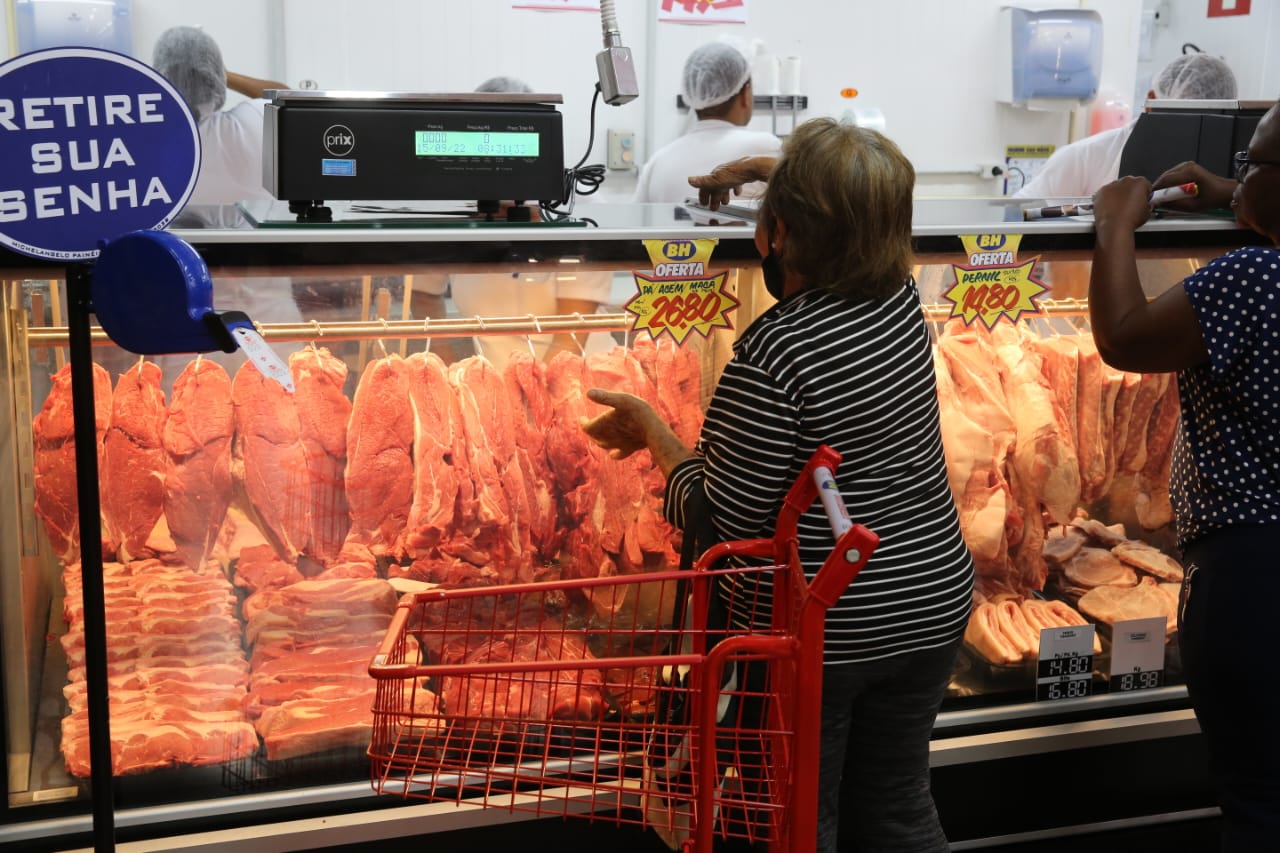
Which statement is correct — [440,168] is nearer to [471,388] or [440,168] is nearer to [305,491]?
[471,388]

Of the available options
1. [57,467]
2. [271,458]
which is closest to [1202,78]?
[271,458]

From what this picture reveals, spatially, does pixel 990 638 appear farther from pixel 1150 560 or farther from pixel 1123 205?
pixel 1123 205

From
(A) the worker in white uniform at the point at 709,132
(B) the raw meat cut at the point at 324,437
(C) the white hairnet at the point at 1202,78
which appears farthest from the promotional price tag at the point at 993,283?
(C) the white hairnet at the point at 1202,78

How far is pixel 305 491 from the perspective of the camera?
2451 mm

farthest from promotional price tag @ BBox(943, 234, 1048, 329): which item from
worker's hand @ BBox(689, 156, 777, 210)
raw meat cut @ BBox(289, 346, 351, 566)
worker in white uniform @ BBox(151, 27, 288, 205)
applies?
worker in white uniform @ BBox(151, 27, 288, 205)

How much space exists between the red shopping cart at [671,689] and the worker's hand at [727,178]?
2.58ft

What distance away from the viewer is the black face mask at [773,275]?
1987 mm

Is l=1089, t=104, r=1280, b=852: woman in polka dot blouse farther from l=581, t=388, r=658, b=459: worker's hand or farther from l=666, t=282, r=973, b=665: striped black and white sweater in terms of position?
l=581, t=388, r=658, b=459: worker's hand

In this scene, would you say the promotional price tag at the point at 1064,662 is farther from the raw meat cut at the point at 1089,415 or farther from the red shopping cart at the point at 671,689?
the red shopping cart at the point at 671,689

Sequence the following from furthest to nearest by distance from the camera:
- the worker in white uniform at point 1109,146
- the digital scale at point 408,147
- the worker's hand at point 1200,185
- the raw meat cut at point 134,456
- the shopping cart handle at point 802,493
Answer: the worker in white uniform at point 1109,146 → the worker's hand at point 1200,185 → the raw meat cut at point 134,456 → the digital scale at point 408,147 → the shopping cart handle at point 802,493

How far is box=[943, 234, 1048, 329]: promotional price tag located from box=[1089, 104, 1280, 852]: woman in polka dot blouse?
0.22 metres

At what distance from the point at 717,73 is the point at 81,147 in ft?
13.2

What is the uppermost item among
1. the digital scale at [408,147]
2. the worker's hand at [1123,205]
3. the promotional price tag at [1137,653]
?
the digital scale at [408,147]

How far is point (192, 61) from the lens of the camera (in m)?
4.79
